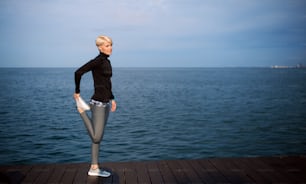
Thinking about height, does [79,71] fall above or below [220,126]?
above

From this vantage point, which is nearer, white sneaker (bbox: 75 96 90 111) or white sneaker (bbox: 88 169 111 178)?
white sneaker (bbox: 75 96 90 111)

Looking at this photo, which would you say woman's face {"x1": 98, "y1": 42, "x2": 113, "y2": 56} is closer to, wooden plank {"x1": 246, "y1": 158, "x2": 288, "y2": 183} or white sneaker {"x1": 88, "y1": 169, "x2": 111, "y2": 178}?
white sneaker {"x1": 88, "y1": 169, "x2": 111, "y2": 178}

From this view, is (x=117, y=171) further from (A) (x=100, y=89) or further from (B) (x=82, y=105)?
(A) (x=100, y=89)

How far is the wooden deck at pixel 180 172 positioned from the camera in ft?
16.4

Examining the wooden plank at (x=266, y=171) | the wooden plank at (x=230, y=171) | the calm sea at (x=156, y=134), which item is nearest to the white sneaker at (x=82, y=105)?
the wooden plank at (x=230, y=171)

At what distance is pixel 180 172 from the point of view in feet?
17.7

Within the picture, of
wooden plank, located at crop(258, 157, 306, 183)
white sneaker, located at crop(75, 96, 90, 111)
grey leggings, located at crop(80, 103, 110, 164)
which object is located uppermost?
white sneaker, located at crop(75, 96, 90, 111)

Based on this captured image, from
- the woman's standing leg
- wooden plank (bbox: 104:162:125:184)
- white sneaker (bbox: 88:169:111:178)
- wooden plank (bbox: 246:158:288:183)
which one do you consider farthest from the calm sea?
the woman's standing leg

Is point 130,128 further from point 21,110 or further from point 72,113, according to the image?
point 21,110

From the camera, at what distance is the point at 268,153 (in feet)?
48.6

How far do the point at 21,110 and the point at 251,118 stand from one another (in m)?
19.8

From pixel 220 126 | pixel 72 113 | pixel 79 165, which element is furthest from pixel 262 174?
pixel 72 113

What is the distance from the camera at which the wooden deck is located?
5.00 meters

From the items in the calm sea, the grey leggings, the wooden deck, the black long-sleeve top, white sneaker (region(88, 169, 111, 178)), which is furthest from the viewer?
the calm sea
